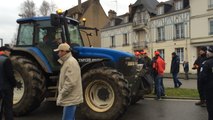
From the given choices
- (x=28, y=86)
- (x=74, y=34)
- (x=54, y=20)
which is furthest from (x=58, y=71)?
(x=54, y=20)

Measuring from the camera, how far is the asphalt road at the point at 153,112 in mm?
9531

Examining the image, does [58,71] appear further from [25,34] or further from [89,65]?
[25,34]

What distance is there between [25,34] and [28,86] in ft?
6.43

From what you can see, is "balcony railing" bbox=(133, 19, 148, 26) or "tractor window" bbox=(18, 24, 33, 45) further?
"balcony railing" bbox=(133, 19, 148, 26)

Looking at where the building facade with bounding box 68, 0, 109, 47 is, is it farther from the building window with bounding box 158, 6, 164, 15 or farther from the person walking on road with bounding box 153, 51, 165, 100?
the person walking on road with bounding box 153, 51, 165, 100

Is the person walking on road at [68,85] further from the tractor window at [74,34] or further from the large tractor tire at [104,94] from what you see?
the tractor window at [74,34]

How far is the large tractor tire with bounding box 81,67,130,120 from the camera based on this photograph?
889cm

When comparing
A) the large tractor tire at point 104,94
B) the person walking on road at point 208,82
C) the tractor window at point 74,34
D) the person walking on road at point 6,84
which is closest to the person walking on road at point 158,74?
the tractor window at point 74,34

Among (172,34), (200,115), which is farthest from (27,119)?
(172,34)

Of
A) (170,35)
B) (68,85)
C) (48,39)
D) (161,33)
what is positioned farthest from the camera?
(161,33)

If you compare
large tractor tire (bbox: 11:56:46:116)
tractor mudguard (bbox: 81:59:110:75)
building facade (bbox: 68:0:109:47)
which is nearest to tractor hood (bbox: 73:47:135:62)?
tractor mudguard (bbox: 81:59:110:75)

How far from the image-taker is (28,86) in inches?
384

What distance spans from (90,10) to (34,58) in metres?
50.4

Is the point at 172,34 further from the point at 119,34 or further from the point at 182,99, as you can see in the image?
the point at 182,99
